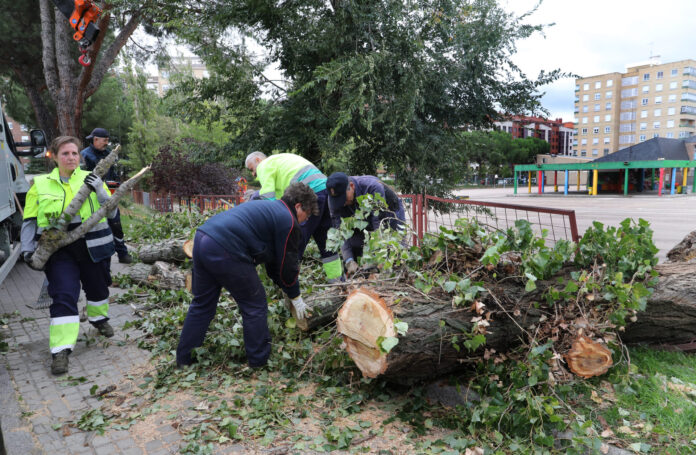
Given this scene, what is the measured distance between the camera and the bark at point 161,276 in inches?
215

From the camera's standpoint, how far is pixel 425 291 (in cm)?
300

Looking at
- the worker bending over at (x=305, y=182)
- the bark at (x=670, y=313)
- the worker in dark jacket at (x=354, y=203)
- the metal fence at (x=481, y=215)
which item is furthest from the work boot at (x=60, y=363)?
the bark at (x=670, y=313)

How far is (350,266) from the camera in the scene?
4914 mm

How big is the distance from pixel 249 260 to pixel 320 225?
1749 mm

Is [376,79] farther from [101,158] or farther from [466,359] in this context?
[466,359]

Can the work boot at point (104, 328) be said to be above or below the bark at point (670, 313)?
below

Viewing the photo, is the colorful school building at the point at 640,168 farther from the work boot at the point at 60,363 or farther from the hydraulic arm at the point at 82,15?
the work boot at the point at 60,363

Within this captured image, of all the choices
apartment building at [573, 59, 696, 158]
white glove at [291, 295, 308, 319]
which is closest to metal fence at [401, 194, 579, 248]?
white glove at [291, 295, 308, 319]

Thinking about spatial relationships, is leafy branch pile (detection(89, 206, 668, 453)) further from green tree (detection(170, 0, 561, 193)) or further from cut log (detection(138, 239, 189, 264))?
green tree (detection(170, 0, 561, 193))

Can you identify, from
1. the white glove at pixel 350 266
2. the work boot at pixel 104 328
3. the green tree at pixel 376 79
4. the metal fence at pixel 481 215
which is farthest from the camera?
the green tree at pixel 376 79

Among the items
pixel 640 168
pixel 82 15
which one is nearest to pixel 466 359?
pixel 82 15

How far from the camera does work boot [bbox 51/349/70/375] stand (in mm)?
3572

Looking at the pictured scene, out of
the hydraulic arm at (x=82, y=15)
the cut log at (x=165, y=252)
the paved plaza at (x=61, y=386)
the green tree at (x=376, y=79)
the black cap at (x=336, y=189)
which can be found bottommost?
the paved plaza at (x=61, y=386)

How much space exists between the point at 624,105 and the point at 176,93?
3859 inches
